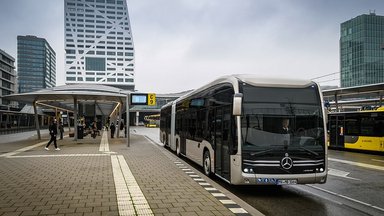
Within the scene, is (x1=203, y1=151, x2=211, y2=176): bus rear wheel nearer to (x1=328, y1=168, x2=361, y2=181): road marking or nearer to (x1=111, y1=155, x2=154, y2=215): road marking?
(x1=111, y1=155, x2=154, y2=215): road marking

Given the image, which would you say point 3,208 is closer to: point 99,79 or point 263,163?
point 263,163

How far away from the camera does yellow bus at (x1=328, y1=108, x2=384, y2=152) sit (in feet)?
60.6

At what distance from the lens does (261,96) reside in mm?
8156

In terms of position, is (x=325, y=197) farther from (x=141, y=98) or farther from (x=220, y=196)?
(x=141, y=98)

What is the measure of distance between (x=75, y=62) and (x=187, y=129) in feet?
559

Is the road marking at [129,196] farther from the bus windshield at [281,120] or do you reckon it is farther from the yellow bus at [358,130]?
the yellow bus at [358,130]

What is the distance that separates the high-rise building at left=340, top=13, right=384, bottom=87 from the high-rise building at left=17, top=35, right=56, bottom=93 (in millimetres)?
155186

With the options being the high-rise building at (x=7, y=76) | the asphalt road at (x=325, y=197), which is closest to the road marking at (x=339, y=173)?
the asphalt road at (x=325, y=197)

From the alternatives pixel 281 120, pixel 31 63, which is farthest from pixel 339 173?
pixel 31 63

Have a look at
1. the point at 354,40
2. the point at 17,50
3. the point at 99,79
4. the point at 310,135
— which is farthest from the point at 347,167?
the point at 17,50

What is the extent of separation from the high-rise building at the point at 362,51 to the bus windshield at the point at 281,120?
6214cm

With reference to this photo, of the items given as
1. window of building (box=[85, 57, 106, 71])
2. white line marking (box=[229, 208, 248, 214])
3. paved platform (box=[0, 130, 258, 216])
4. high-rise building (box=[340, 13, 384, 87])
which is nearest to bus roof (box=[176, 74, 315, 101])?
paved platform (box=[0, 130, 258, 216])

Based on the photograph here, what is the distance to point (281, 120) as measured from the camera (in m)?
7.98

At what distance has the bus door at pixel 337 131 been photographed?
21094 mm
